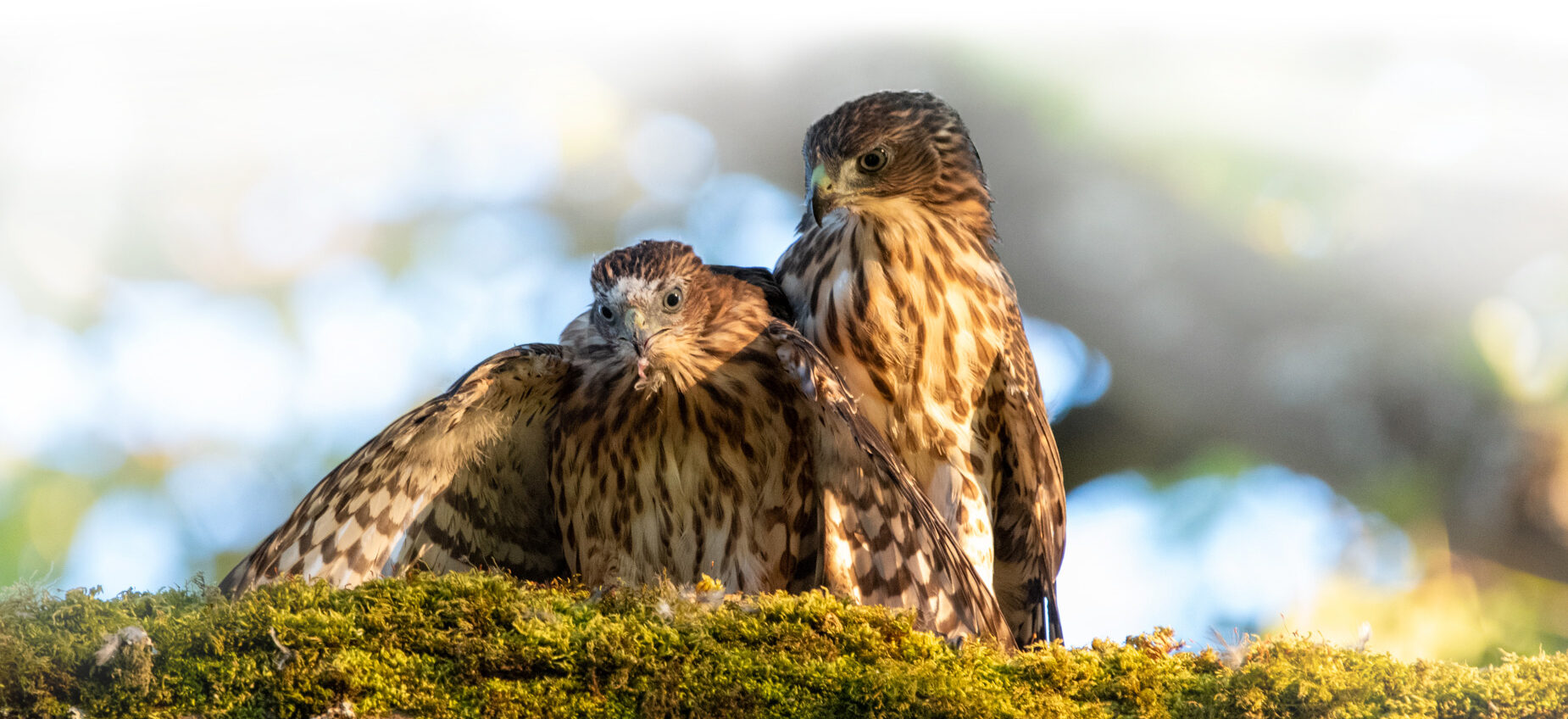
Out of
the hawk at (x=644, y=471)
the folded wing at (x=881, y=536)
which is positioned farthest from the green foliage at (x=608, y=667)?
the hawk at (x=644, y=471)

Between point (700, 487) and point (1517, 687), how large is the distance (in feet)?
6.44

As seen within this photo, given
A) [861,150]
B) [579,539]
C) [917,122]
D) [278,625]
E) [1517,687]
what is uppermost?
[917,122]

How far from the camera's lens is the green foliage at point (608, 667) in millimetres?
1744

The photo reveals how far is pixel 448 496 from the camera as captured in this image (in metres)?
2.95

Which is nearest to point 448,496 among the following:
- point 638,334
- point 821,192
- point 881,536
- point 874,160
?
point 638,334

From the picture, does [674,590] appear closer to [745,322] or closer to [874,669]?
[874,669]

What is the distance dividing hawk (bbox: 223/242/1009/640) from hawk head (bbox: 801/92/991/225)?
41 cm

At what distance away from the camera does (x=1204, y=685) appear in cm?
187

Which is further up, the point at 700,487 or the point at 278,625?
the point at 700,487

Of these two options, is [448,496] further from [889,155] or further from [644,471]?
[889,155]

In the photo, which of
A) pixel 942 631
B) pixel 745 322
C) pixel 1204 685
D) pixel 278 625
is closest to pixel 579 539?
pixel 745 322

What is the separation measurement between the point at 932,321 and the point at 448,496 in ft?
4.83

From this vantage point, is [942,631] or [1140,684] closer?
[1140,684]

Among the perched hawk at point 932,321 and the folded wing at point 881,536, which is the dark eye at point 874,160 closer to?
the perched hawk at point 932,321
